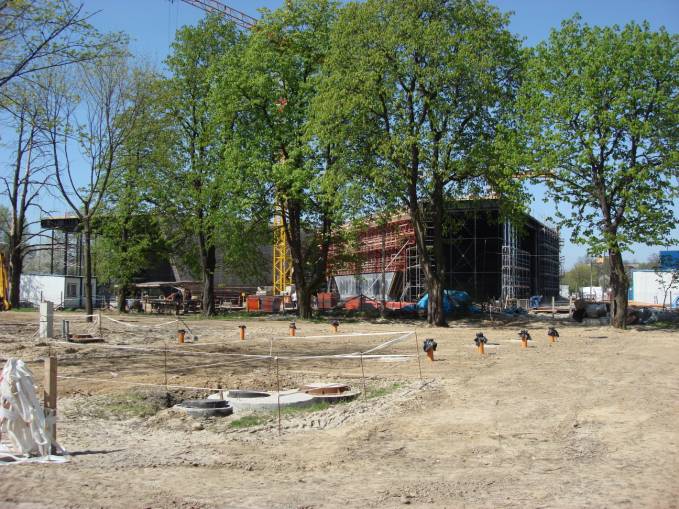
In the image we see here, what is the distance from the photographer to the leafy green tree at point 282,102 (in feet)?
115

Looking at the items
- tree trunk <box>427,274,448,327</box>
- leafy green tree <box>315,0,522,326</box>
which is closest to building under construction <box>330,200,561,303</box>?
tree trunk <box>427,274,448,327</box>

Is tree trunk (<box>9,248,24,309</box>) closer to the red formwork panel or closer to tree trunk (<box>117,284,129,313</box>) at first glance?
tree trunk (<box>117,284,129,313</box>)

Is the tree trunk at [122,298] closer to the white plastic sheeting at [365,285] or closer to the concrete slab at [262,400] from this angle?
the white plastic sheeting at [365,285]

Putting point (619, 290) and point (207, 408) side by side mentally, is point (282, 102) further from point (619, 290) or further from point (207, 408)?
point (207, 408)

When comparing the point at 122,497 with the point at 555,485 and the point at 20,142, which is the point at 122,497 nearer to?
the point at 555,485

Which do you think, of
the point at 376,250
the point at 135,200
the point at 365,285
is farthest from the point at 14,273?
the point at 365,285

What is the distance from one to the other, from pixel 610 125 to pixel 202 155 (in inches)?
938

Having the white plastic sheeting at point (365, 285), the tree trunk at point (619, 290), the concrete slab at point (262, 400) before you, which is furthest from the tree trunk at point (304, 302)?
the concrete slab at point (262, 400)

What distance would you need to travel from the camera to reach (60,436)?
9219mm

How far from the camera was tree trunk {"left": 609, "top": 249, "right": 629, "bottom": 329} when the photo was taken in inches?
1117

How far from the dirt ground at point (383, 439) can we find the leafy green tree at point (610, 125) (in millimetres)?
11852

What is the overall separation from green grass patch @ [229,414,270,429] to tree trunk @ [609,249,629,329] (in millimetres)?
21957

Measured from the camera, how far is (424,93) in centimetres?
2997

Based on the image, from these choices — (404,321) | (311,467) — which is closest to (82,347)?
(311,467)
